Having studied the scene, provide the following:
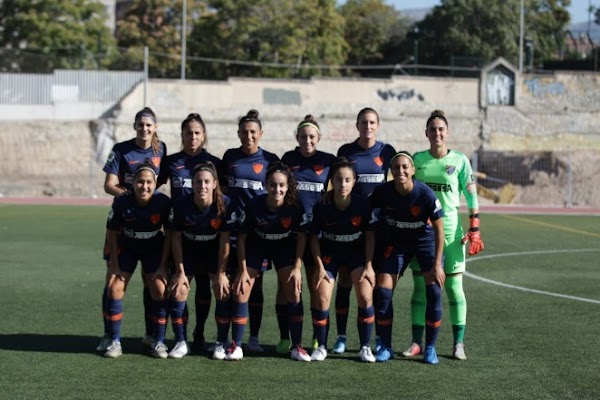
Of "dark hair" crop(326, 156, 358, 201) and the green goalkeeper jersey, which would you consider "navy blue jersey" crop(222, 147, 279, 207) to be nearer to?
"dark hair" crop(326, 156, 358, 201)

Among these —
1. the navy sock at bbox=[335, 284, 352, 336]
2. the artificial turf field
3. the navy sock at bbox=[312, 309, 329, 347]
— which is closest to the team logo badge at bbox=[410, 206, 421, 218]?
the navy sock at bbox=[335, 284, 352, 336]

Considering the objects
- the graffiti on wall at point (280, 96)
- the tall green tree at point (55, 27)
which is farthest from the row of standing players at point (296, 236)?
the tall green tree at point (55, 27)

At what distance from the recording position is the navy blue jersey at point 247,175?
8.00m

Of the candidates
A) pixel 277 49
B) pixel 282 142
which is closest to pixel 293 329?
pixel 282 142

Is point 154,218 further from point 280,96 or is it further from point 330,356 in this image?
point 280,96

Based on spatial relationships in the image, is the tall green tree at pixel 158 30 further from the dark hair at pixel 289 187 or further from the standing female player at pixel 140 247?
the dark hair at pixel 289 187

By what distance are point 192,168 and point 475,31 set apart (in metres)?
49.1

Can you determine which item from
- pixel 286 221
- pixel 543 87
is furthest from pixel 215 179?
pixel 543 87

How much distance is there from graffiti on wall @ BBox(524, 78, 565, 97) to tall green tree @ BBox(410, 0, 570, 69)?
11.6 metres

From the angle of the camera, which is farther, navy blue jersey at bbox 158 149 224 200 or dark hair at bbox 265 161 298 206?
navy blue jersey at bbox 158 149 224 200

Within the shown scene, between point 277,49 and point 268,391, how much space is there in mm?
41558

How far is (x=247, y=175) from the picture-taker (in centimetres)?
801

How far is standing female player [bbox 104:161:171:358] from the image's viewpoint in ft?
25.1

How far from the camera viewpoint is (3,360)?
7.47 m
